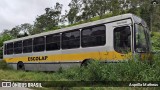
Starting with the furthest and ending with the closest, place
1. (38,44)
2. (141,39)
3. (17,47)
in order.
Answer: (17,47), (38,44), (141,39)

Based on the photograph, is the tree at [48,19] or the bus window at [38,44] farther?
the tree at [48,19]

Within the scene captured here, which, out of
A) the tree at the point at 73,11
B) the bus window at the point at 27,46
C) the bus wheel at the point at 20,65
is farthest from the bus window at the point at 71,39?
the tree at the point at 73,11

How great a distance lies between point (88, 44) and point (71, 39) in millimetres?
1739

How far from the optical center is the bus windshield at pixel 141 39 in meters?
13.3

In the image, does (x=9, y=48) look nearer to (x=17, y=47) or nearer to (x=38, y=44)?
(x=17, y=47)

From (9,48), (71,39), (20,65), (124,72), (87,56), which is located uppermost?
(71,39)

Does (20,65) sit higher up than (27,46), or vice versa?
(27,46)

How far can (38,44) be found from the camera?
842 inches

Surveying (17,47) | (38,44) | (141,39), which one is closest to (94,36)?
(141,39)

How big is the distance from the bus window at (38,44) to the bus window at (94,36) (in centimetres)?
511

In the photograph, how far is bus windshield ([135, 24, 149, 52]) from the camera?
13.3 m

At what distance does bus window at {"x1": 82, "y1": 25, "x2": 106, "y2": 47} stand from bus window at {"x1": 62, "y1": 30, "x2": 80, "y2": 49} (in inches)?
22.1

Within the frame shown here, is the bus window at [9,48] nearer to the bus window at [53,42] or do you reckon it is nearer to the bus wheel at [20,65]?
the bus wheel at [20,65]

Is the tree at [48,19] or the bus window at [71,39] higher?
the tree at [48,19]
